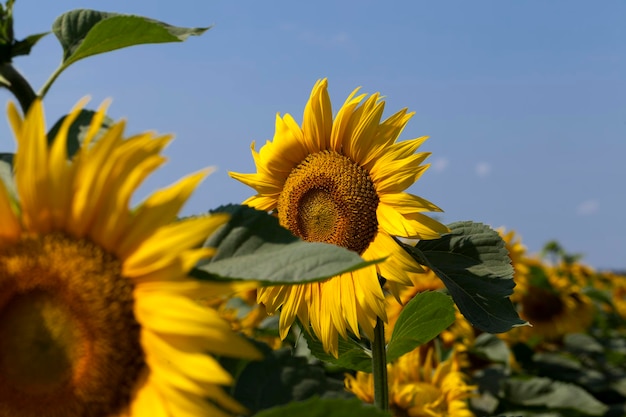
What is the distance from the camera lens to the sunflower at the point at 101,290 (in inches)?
33.1

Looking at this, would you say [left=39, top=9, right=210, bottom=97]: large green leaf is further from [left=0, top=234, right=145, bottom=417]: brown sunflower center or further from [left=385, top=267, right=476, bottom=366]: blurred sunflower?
[left=385, top=267, right=476, bottom=366]: blurred sunflower

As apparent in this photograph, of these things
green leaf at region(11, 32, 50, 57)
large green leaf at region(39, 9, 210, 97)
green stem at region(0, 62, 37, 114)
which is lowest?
green stem at region(0, 62, 37, 114)

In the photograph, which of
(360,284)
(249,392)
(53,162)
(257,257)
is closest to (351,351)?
(360,284)

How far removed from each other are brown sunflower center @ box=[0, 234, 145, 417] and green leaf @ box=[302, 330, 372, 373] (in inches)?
36.2

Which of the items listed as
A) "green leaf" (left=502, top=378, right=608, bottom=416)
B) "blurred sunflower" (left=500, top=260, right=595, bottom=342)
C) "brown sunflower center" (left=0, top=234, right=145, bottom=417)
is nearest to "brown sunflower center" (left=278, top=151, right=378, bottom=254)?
"brown sunflower center" (left=0, top=234, right=145, bottom=417)

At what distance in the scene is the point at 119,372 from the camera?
0.91 metres

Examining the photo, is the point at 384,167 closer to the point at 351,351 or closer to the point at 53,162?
the point at 351,351

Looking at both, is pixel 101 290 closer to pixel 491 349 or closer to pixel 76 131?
pixel 76 131

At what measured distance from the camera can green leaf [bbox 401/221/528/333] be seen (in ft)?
5.71

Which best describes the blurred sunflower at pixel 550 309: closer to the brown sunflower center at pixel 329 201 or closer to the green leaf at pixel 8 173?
the brown sunflower center at pixel 329 201

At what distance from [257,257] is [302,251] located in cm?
8

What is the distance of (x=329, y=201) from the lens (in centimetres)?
218

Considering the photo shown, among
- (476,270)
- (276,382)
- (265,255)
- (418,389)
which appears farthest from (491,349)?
(265,255)

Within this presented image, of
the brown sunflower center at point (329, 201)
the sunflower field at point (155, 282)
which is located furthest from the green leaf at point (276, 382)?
the brown sunflower center at point (329, 201)
